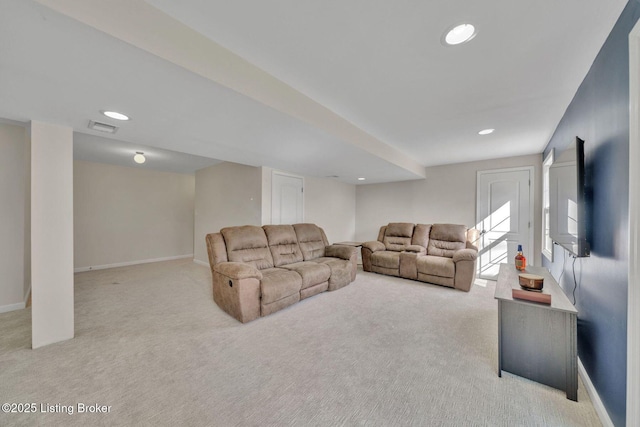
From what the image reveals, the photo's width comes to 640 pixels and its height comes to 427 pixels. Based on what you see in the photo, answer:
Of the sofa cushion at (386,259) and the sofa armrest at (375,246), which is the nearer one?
the sofa cushion at (386,259)

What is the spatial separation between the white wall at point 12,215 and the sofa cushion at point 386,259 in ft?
17.2

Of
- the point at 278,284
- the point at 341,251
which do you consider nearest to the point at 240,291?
the point at 278,284

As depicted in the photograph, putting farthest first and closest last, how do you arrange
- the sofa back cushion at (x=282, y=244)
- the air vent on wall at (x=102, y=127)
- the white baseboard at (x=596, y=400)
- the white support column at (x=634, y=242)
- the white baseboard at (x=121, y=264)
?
1. the white baseboard at (x=121, y=264)
2. the sofa back cushion at (x=282, y=244)
3. the air vent on wall at (x=102, y=127)
4. the white baseboard at (x=596, y=400)
5. the white support column at (x=634, y=242)

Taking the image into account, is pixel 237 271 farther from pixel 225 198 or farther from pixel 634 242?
pixel 634 242

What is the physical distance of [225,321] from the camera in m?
2.70

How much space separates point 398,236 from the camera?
5172 mm

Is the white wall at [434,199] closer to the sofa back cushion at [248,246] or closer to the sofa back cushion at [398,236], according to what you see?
the sofa back cushion at [398,236]

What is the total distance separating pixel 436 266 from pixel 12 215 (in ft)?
19.6

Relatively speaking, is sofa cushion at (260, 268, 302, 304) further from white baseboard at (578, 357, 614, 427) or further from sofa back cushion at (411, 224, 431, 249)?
sofa back cushion at (411, 224, 431, 249)

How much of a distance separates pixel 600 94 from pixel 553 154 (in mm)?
1842

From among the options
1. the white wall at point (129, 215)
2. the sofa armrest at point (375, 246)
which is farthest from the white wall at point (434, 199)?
the white wall at point (129, 215)

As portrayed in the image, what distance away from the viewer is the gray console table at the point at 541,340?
157cm

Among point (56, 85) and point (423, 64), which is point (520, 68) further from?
point (56, 85)

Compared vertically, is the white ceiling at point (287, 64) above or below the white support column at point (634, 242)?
above
